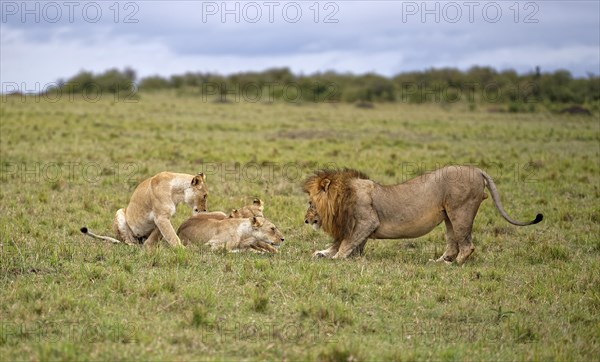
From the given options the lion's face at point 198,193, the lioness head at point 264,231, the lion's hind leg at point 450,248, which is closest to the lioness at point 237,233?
the lioness head at point 264,231

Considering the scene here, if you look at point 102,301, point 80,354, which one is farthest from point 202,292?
point 80,354

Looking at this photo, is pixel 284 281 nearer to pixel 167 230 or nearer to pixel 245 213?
pixel 167 230

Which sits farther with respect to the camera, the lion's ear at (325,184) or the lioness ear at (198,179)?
the lioness ear at (198,179)

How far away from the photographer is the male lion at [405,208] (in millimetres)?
10414

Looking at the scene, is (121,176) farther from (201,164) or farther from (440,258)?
(440,258)

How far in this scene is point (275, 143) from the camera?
26156 mm

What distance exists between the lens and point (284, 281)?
29.0 ft

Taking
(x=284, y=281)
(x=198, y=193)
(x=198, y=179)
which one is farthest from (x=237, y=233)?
(x=284, y=281)

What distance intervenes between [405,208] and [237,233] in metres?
2.28

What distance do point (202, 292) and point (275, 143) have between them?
59.8 ft

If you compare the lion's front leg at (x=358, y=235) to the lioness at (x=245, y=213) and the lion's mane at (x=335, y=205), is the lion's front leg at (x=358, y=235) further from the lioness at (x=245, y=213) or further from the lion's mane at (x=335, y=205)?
the lioness at (x=245, y=213)

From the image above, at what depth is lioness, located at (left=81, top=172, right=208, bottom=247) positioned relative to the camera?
10.7 metres

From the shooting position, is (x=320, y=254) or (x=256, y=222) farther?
(x=256, y=222)

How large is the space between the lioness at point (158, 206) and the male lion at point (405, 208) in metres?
1.61
